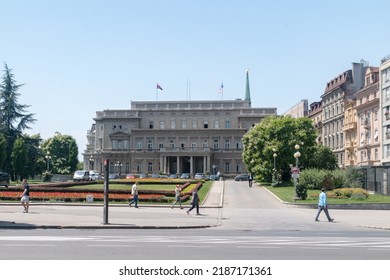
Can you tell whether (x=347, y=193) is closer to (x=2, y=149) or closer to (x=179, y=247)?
(x=179, y=247)

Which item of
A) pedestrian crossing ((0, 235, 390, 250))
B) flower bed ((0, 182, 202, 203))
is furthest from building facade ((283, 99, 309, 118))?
pedestrian crossing ((0, 235, 390, 250))

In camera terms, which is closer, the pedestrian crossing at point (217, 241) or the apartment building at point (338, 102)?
the pedestrian crossing at point (217, 241)

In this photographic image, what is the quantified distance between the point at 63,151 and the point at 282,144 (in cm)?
9674

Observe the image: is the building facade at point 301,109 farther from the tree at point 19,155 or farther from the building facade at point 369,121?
the tree at point 19,155

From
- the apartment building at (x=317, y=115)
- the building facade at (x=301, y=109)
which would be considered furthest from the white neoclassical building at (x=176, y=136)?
the apartment building at (x=317, y=115)

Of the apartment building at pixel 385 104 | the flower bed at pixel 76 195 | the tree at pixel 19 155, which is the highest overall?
the apartment building at pixel 385 104

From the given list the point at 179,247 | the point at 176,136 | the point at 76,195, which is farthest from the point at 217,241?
the point at 176,136

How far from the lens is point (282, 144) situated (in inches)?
3024

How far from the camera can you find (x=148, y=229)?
25.4m

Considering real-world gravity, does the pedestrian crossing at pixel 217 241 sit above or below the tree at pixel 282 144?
below

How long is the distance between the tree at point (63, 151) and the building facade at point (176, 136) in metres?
11.0

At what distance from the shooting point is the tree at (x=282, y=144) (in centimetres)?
7606
